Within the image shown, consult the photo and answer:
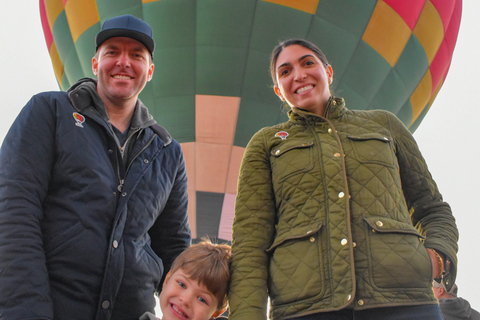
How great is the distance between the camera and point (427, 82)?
5414 mm

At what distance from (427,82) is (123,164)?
4627mm

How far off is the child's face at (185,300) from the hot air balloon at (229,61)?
3.00 m

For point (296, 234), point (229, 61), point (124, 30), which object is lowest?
point (296, 234)

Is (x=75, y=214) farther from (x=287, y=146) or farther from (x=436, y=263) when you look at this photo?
(x=436, y=263)

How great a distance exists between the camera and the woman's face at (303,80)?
5.86ft

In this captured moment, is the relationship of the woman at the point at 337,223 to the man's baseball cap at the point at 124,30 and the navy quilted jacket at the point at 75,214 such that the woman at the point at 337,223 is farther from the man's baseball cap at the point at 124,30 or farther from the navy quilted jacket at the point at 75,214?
the man's baseball cap at the point at 124,30

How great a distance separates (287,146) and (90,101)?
75 cm

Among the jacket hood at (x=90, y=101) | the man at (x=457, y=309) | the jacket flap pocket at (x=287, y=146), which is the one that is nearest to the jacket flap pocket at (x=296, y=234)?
the jacket flap pocket at (x=287, y=146)

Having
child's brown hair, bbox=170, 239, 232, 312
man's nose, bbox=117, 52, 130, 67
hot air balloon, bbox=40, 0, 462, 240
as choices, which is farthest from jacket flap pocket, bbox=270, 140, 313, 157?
hot air balloon, bbox=40, 0, 462, 240

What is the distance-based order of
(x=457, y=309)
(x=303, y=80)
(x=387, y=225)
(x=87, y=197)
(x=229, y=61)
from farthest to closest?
(x=229, y=61) → (x=457, y=309) → (x=303, y=80) → (x=87, y=197) → (x=387, y=225)

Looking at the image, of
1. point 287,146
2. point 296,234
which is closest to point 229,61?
point 287,146

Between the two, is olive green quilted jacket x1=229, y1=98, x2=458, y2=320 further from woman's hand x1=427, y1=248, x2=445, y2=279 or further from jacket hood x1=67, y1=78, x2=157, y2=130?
jacket hood x1=67, y1=78, x2=157, y2=130

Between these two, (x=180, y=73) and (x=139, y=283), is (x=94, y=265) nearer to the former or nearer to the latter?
(x=139, y=283)

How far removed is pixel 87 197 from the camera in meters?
1.56
